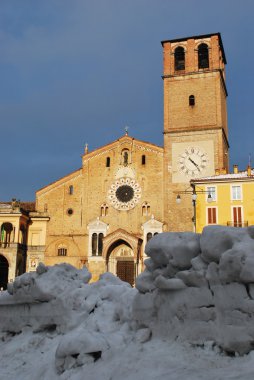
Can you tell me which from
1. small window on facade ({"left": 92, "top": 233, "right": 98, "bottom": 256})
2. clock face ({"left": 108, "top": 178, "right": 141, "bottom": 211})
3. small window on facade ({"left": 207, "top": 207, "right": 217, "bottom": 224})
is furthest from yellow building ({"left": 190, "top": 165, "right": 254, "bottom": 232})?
small window on facade ({"left": 92, "top": 233, "right": 98, "bottom": 256})

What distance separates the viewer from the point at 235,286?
15.9 ft

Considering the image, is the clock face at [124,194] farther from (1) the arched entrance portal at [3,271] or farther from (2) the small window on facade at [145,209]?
(1) the arched entrance portal at [3,271]

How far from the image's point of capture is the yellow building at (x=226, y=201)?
32688 millimetres

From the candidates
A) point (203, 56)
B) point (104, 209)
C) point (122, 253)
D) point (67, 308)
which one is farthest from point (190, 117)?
point (67, 308)

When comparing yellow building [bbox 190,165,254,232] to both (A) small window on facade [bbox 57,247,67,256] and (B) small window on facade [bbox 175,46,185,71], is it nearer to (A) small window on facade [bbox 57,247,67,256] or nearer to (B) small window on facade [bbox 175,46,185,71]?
(A) small window on facade [bbox 57,247,67,256]

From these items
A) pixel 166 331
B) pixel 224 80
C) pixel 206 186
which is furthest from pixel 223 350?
pixel 224 80

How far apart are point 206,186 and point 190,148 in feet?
15.4

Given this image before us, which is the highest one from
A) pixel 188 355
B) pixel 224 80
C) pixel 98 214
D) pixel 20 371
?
pixel 224 80

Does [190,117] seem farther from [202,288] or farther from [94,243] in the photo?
[202,288]

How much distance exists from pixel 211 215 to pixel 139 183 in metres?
7.76

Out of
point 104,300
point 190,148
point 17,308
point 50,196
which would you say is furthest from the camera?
point 50,196

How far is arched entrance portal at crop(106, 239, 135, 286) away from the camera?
122 ft

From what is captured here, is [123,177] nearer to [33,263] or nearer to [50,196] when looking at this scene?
[50,196]

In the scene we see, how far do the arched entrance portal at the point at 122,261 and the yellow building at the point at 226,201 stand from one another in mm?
6886
